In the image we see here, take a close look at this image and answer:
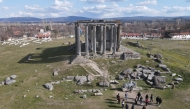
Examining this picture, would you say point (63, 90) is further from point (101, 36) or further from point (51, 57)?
point (51, 57)

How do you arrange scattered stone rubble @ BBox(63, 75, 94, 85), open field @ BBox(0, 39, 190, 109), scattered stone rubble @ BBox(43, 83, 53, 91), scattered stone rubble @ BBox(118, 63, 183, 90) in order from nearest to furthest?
open field @ BBox(0, 39, 190, 109) < scattered stone rubble @ BBox(43, 83, 53, 91) < scattered stone rubble @ BBox(118, 63, 183, 90) < scattered stone rubble @ BBox(63, 75, 94, 85)

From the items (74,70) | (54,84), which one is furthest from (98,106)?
(74,70)

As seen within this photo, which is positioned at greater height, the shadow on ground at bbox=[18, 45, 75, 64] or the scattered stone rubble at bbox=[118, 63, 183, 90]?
the shadow on ground at bbox=[18, 45, 75, 64]

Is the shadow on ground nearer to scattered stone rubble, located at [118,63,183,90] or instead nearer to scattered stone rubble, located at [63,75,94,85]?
scattered stone rubble, located at [63,75,94,85]

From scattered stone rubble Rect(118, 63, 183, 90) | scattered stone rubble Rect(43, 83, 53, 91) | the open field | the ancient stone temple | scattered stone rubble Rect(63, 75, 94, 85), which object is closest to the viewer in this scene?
the open field

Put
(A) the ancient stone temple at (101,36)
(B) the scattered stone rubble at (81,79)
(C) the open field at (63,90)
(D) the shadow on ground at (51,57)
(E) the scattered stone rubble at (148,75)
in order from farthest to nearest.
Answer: (D) the shadow on ground at (51,57) < (A) the ancient stone temple at (101,36) < (B) the scattered stone rubble at (81,79) < (E) the scattered stone rubble at (148,75) < (C) the open field at (63,90)

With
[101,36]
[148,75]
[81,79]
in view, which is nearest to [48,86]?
[81,79]

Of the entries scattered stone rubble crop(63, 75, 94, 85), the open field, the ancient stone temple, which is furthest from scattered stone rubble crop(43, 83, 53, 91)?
the ancient stone temple

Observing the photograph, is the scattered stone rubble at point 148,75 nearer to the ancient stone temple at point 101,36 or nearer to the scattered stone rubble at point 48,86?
the ancient stone temple at point 101,36

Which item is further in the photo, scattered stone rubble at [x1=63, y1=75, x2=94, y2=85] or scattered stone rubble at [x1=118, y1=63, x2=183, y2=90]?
scattered stone rubble at [x1=63, y1=75, x2=94, y2=85]

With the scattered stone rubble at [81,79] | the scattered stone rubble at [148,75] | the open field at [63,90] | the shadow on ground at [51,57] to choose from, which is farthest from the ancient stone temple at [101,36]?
the scattered stone rubble at [81,79]

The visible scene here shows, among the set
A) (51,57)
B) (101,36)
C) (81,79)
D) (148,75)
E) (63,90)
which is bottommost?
(63,90)

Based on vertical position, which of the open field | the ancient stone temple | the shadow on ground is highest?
the ancient stone temple
